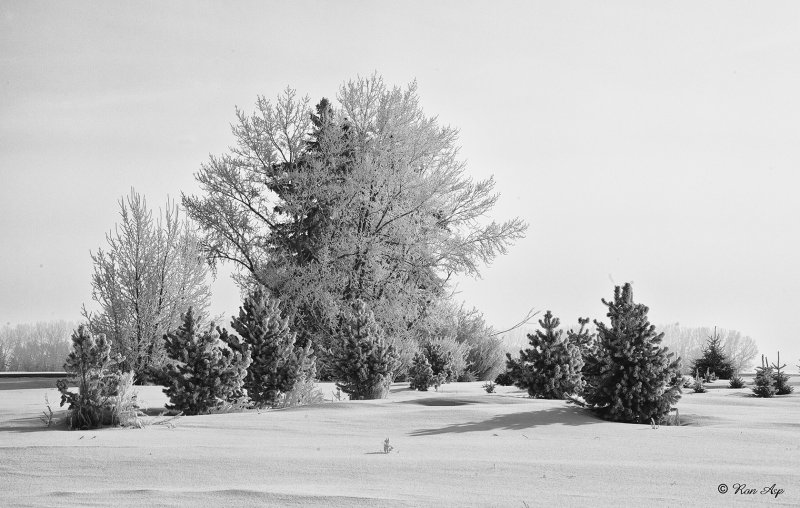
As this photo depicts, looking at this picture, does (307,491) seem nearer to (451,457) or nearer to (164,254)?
(451,457)

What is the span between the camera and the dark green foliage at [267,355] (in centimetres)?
962

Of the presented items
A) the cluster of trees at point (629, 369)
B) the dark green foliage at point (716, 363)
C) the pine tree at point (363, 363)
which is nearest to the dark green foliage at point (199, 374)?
the pine tree at point (363, 363)

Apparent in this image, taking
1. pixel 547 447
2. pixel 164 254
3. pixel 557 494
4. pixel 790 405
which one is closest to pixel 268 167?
pixel 164 254

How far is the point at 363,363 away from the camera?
405 inches

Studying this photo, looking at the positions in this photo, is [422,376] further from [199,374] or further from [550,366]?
[199,374]

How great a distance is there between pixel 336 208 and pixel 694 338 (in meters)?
26.9

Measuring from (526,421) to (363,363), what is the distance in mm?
3521

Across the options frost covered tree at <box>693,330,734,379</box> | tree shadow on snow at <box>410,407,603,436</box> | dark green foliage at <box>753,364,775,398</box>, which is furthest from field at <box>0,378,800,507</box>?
frost covered tree at <box>693,330,734,379</box>

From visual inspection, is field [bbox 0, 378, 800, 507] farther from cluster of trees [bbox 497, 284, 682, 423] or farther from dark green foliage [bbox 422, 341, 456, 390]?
dark green foliage [bbox 422, 341, 456, 390]

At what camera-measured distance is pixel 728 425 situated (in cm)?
720

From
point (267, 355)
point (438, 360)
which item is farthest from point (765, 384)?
point (267, 355)

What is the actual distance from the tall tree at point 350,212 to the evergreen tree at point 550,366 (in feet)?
25.5

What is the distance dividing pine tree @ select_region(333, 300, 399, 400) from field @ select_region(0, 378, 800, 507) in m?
2.43

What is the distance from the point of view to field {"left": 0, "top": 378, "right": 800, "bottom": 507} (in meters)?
4.13
